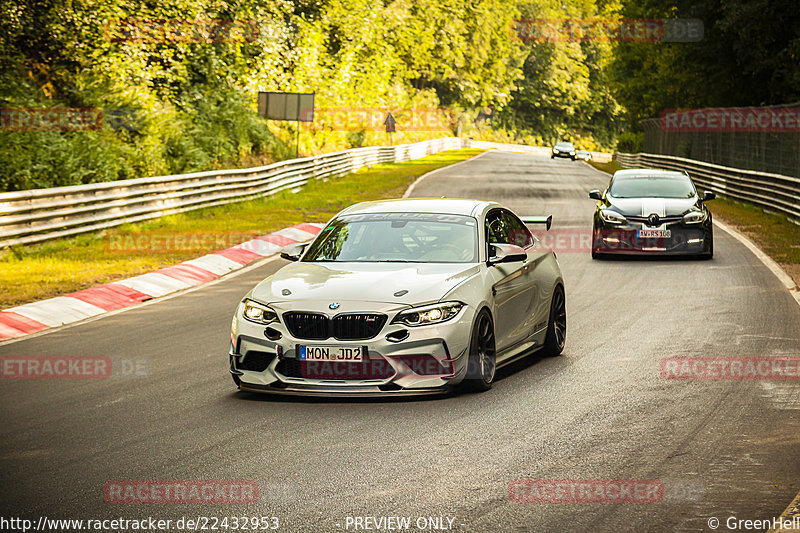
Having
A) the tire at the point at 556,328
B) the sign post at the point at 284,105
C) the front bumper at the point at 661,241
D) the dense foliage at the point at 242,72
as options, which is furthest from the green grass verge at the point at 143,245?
the front bumper at the point at 661,241

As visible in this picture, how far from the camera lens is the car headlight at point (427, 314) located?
314 inches

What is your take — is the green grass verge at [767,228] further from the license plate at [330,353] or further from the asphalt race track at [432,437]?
the license plate at [330,353]

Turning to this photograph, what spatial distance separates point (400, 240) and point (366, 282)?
109 centimetres

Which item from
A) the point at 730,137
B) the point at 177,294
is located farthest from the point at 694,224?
the point at 730,137

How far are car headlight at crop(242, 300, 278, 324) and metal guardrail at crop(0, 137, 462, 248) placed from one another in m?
9.88

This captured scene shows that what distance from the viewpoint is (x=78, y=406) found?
8297 mm

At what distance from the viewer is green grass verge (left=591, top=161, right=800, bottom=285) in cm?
1881

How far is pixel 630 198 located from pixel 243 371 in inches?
498

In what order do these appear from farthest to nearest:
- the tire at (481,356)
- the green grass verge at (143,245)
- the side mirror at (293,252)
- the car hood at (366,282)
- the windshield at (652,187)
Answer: the windshield at (652,187), the green grass verge at (143,245), the side mirror at (293,252), the tire at (481,356), the car hood at (366,282)

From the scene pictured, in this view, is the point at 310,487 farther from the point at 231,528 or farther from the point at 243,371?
the point at 243,371

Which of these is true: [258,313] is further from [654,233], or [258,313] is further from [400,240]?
[654,233]

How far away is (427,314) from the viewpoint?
26.4ft

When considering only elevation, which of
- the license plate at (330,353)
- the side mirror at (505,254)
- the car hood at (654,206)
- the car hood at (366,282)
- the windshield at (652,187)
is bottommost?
the license plate at (330,353)

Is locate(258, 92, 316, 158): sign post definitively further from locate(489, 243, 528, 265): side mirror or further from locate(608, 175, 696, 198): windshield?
locate(489, 243, 528, 265): side mirror
